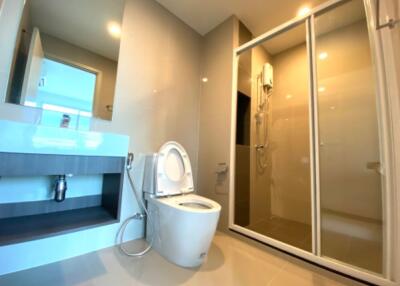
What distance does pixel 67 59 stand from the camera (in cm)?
131

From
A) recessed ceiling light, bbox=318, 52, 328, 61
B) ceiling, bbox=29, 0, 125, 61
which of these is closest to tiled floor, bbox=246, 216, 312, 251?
recessed ceiling light, bbox=318, 52, 328, 61

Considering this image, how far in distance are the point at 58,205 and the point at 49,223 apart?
241mm

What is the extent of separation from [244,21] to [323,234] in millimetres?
2159

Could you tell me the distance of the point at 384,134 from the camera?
1047 mm

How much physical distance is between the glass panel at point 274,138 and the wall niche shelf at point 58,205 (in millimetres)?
1165

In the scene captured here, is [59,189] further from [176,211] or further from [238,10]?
[238,10]

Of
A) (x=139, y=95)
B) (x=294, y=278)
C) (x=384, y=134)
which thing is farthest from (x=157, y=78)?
(x=294, y=278)

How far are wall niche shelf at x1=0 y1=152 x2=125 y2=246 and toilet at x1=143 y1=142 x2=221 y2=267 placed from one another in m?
0.30

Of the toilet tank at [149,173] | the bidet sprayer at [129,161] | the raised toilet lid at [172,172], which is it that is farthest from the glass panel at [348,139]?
the bidet sprayer at [129,161]

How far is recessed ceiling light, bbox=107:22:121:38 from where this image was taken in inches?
59.0

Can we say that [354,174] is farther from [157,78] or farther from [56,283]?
[56,283]

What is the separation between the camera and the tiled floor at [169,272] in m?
1.01

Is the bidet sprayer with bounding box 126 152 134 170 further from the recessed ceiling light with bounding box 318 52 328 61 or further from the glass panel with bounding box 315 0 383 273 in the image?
the recessed ceiling light with bounding box 318 52 328 61

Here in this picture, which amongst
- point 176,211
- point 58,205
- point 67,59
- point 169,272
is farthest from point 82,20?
point 169,272
